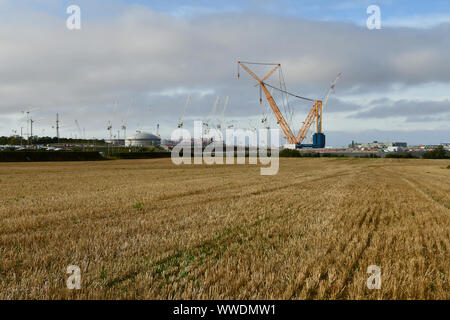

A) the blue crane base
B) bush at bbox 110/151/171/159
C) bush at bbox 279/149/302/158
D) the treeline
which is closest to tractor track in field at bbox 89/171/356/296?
the treeline

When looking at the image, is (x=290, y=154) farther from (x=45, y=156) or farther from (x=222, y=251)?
(x=222, y=251)

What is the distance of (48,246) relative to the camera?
8.70 metres

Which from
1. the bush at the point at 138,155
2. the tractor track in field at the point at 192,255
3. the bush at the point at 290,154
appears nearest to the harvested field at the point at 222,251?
the tractor track in field at the point at 192,255

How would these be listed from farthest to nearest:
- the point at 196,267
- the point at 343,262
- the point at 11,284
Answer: the point at 343,262
the point at 196,267
the point at 11,284

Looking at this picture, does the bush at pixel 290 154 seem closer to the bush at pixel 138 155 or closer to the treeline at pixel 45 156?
the bush at pixel 138 155

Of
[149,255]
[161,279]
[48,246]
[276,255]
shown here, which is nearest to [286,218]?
[276,255]

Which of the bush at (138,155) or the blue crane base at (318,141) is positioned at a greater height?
the blue crane base at (318,141)

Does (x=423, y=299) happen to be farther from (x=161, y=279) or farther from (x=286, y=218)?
(x=286, y=218)

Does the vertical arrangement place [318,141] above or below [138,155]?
above

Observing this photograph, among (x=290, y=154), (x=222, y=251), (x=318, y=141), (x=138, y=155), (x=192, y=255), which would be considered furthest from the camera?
(x=318, y=141)

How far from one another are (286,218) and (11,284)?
9800 mm

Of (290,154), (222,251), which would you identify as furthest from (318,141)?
(222,251)

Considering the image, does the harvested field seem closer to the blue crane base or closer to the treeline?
the treeline
